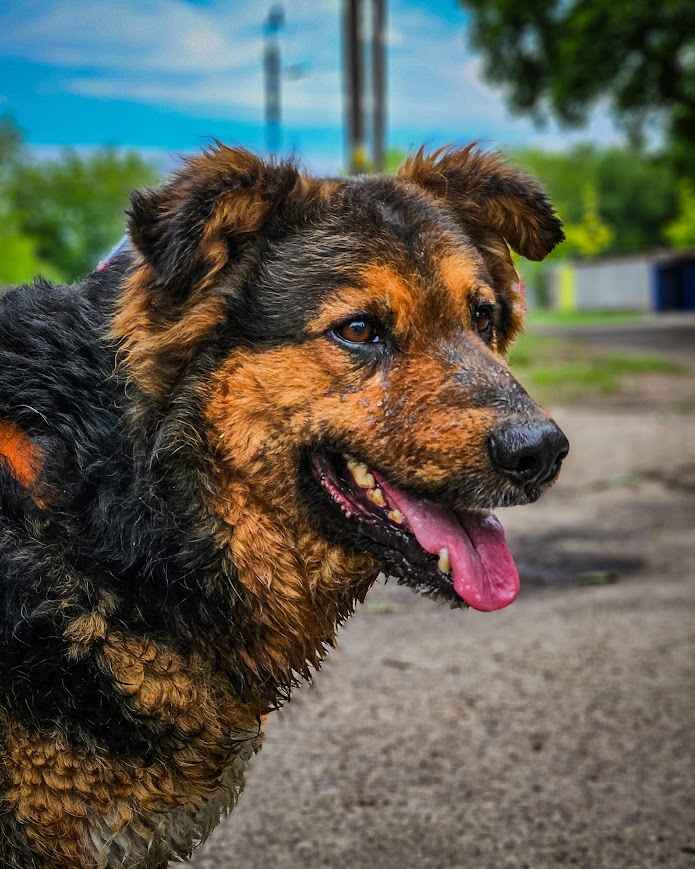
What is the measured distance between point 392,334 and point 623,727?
290 cm

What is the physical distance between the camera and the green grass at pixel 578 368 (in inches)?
722

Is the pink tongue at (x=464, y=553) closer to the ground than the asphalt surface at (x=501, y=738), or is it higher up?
higher up

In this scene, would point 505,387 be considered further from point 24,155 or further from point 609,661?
point 24,155

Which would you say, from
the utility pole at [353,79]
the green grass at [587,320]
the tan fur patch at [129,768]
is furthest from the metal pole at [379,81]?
the green grass at [587,320]

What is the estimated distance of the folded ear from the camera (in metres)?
3.64

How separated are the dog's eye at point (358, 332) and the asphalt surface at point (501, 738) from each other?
209cm

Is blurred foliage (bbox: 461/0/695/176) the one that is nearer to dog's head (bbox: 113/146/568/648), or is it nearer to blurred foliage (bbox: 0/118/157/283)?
dog's head (bbox: 113/146/568/648)

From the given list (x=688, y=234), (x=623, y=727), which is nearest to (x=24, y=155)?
(x=688, y=234)

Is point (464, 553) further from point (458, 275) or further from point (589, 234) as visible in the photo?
point (589, 234)

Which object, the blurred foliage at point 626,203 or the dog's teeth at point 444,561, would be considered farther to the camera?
the blurred foliage at point 626,203

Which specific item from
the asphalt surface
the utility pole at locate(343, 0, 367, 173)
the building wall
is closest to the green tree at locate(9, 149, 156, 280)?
the building wall

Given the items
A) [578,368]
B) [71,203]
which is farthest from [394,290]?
[71,203]

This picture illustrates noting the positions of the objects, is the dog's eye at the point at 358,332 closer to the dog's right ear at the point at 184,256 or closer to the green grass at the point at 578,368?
the dog's right ear at the point at 184,256

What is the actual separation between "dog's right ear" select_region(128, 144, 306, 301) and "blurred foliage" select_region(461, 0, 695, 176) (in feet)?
83.6
